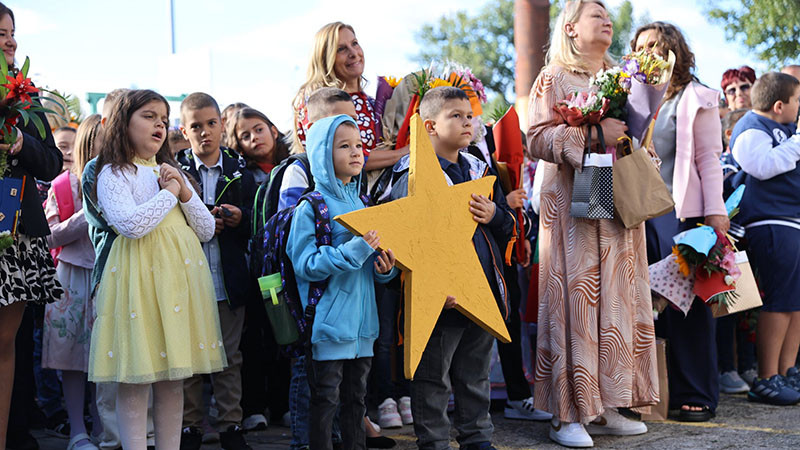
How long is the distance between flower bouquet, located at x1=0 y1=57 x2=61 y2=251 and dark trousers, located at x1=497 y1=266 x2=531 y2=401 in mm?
2935

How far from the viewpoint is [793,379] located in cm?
559

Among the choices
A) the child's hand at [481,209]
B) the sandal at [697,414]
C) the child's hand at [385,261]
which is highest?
the child's hand at [481,209]

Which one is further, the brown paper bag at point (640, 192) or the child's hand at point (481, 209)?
the brown paper bag at point (640, 192)

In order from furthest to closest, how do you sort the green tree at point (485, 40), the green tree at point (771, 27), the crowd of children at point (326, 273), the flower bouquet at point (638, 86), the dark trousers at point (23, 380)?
the green tree at point (485, 40) → the green tree at point (771, 27) → the dark trousers at point (23, 380) → the flower bouquet at point (638, 86) → the crowd of children at point (326, 273)

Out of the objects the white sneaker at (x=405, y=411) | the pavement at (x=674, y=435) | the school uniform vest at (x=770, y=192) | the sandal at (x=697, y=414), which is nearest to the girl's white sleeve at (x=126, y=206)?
the pavement at (x=674, y=435)

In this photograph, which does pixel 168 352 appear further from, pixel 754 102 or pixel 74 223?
pixel 754 102

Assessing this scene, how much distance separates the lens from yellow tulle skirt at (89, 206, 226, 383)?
362 centimetres

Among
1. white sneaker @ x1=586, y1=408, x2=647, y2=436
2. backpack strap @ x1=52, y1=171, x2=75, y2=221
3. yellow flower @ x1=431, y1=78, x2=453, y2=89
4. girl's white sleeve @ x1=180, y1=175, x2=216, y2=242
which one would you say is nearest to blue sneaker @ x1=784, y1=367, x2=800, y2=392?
white sneaker @ x1=586, y1=408, x2=647, y2=436

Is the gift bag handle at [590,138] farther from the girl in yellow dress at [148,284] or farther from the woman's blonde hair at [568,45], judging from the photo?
the girl in yellow dress at [148,284]

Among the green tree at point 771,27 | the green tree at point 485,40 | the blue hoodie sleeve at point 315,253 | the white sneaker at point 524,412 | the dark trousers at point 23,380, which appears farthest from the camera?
the green tree at point 485,40

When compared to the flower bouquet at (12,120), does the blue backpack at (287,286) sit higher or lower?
lower

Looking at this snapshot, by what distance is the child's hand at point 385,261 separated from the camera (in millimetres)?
3568

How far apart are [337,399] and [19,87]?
207cm

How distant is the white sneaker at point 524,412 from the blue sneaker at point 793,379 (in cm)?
184
